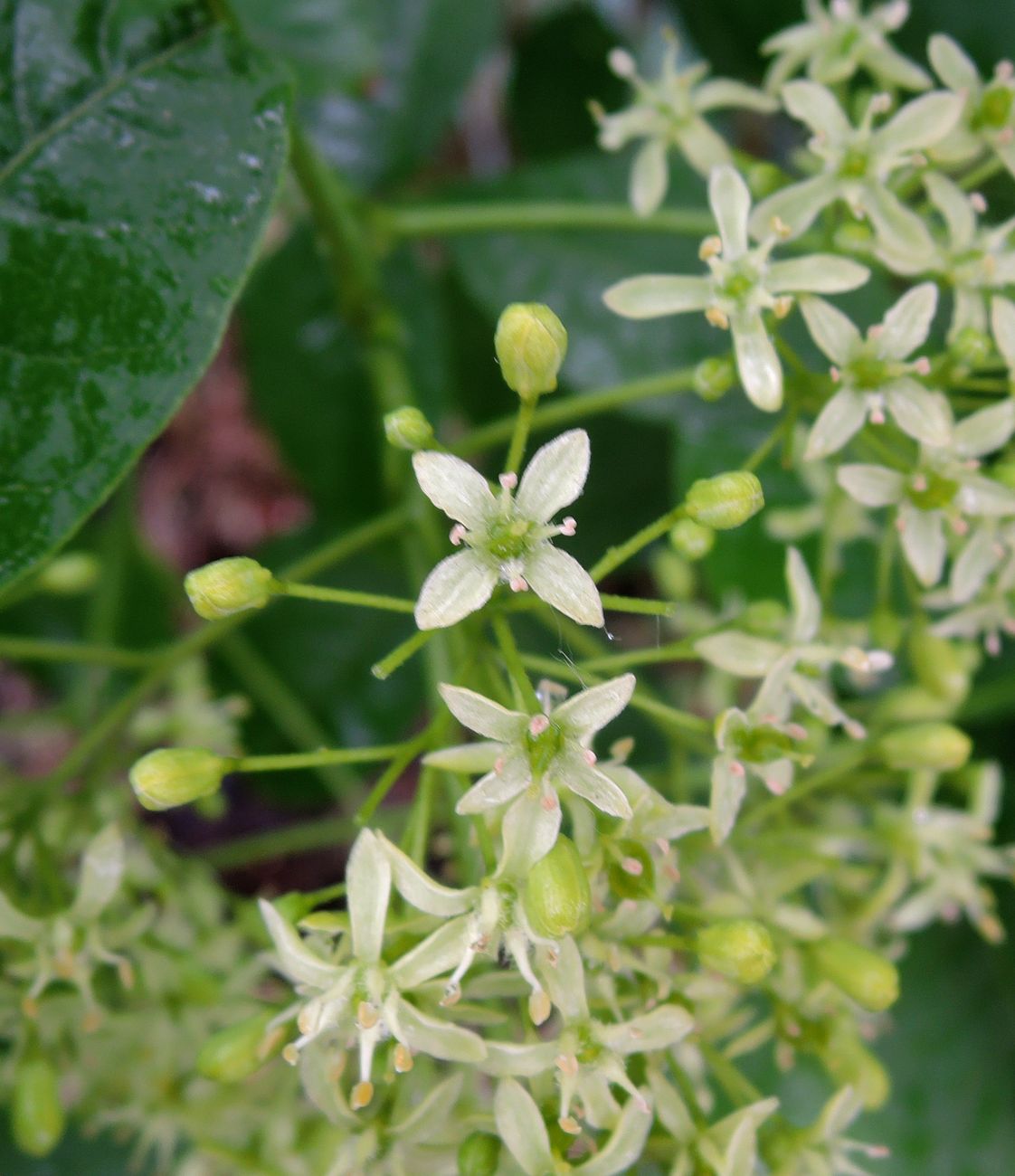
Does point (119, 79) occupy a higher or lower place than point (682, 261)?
higher

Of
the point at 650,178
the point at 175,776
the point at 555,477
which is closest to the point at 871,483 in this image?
the point at 555,477

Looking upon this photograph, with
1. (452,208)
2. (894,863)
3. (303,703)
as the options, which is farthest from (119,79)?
(303,703)

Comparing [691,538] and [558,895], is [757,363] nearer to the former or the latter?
[691,538]

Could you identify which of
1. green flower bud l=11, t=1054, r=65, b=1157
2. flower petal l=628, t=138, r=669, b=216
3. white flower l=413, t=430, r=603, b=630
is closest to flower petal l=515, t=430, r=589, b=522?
white flower l=413, t=430, r=603, b=630

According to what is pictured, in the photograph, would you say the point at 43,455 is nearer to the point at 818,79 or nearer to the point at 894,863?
the point at 818,79

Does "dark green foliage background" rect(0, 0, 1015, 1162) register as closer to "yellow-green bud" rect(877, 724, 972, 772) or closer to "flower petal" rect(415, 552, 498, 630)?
"flower petal" rect(415, 552, 498, 630)

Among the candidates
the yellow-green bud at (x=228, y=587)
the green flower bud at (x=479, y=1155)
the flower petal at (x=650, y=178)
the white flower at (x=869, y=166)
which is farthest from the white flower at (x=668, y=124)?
the green flower bud at (x=479, y=1155)
